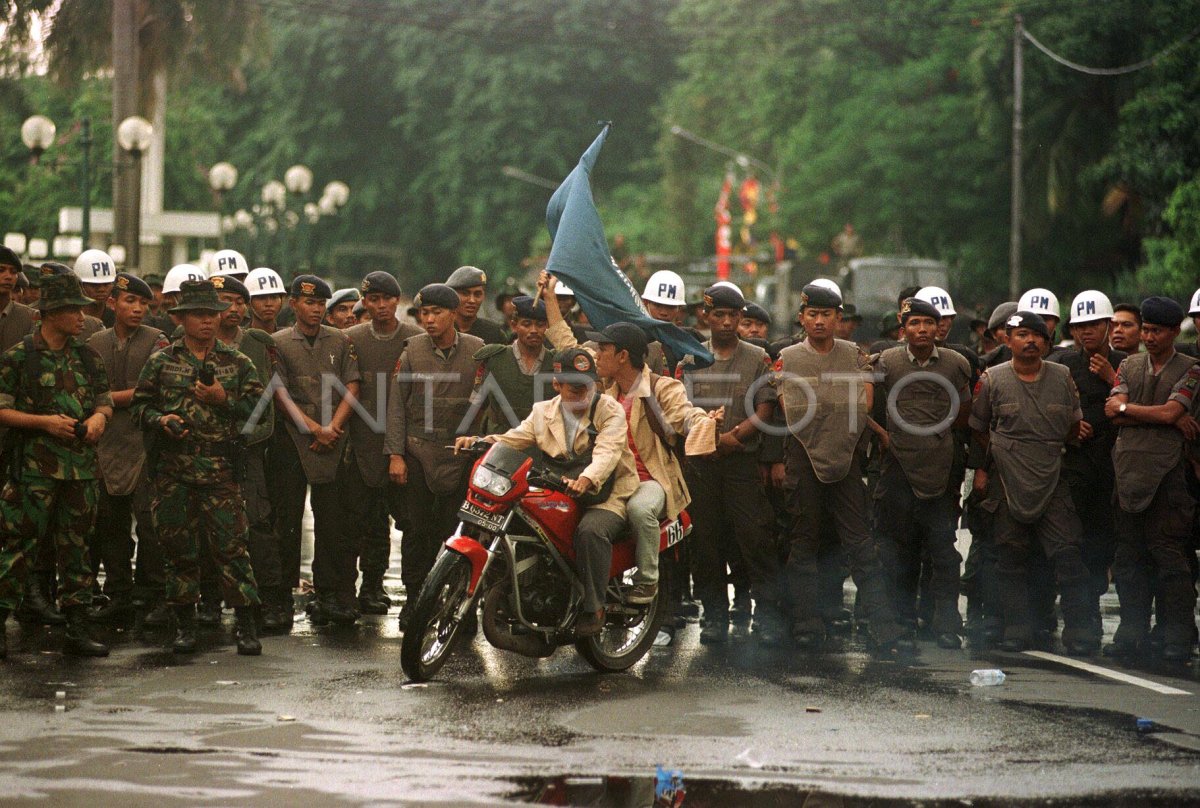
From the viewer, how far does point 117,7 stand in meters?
26.5

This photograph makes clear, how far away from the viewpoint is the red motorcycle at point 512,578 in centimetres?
872

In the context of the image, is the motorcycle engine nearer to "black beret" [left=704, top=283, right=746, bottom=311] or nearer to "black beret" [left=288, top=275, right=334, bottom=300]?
"black beret" [left=704, top=283, right=746, bottom=311]

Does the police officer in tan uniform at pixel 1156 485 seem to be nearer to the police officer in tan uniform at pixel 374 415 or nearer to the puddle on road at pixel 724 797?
the puddle on road at pixel 724 797

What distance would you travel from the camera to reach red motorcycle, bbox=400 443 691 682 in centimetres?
872

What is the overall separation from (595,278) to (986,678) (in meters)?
3.17

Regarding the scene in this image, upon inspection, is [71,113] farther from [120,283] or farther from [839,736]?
[839,736]

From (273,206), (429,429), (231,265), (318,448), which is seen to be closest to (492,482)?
(429,429)

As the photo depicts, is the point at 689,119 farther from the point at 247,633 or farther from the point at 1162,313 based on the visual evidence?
the point at 247,633

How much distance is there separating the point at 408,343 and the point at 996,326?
4.16m

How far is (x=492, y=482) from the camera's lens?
29.2ft

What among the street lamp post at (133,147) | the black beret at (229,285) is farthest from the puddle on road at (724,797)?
the street lamp post at (133,147)

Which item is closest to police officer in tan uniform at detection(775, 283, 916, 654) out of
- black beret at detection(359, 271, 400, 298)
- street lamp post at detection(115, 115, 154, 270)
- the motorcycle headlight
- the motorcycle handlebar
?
the motorcycle handlebar

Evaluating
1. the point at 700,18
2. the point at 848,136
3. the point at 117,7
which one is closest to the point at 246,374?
the point at 117,7

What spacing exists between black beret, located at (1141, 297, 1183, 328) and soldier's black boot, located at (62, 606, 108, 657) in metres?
6.20
